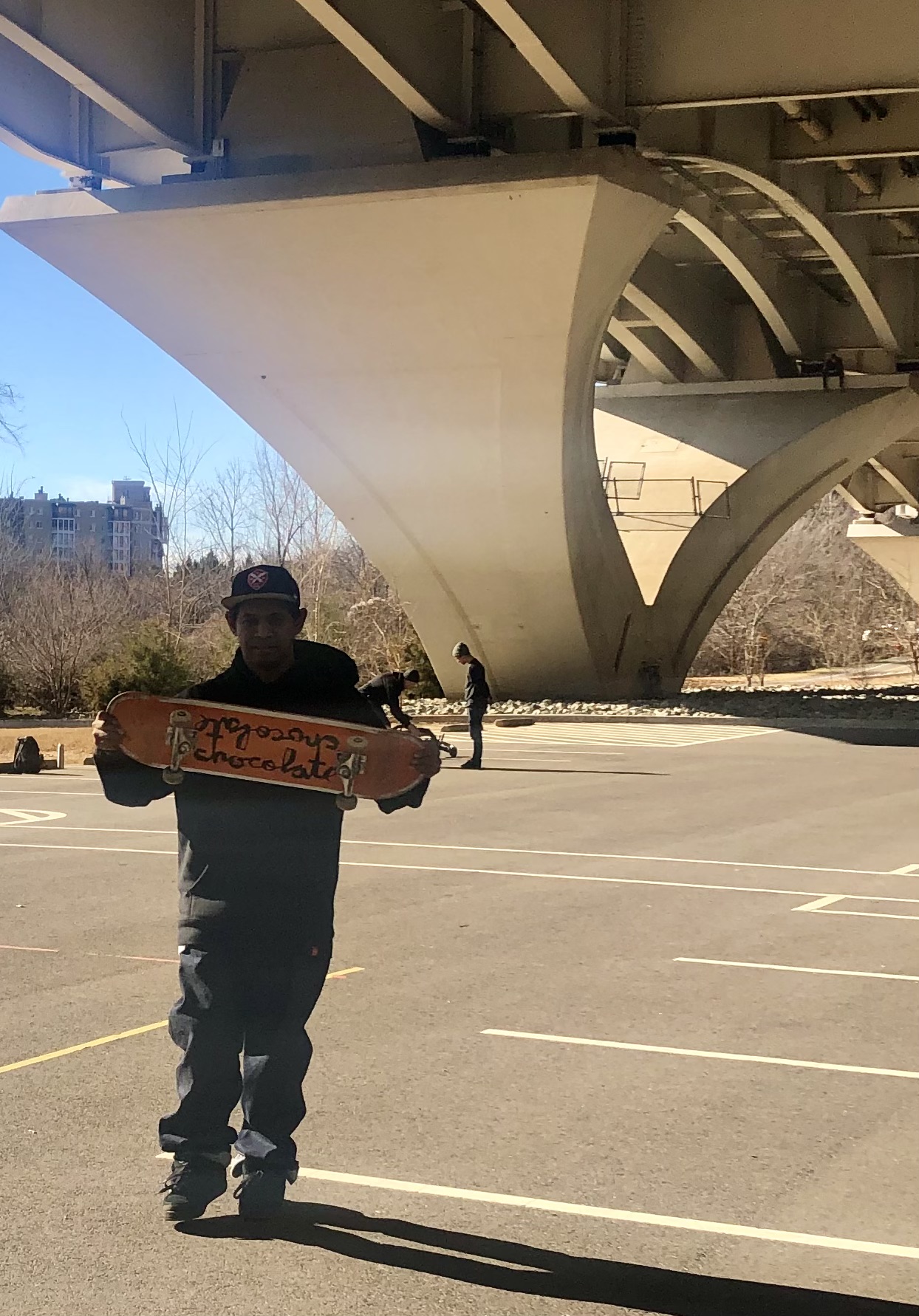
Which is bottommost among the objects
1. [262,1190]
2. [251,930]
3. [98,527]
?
[262,1190]

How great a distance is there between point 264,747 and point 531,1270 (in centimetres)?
160

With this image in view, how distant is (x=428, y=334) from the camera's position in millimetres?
27672

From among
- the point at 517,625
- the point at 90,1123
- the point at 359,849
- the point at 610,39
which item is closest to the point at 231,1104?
the point at 90,1123

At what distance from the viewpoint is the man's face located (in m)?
4.86

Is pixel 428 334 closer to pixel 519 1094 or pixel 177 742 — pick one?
pixel 519 1094

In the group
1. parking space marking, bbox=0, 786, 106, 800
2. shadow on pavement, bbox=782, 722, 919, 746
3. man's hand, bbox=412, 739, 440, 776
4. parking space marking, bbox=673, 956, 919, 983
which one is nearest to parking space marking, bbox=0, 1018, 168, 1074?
man's hand, bbox=412, 739, 440, 776

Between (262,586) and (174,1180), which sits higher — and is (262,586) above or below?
above

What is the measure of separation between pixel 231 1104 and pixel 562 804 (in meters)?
13.0

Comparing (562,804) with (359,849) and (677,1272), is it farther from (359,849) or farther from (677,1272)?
(677,1272)

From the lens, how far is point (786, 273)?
3844 centimetres

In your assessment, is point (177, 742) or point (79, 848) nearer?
point (177, 742)

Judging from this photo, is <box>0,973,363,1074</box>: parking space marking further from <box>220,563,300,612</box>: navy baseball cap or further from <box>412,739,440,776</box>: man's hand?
<box>220,563,300,612</box>: navy baseball cap

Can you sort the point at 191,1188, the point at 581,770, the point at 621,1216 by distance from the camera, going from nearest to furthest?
the point at 191,1188
the point at 621,1216
the point at 581,770

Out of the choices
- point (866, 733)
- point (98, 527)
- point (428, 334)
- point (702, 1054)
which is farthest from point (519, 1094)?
point (98, 527)
